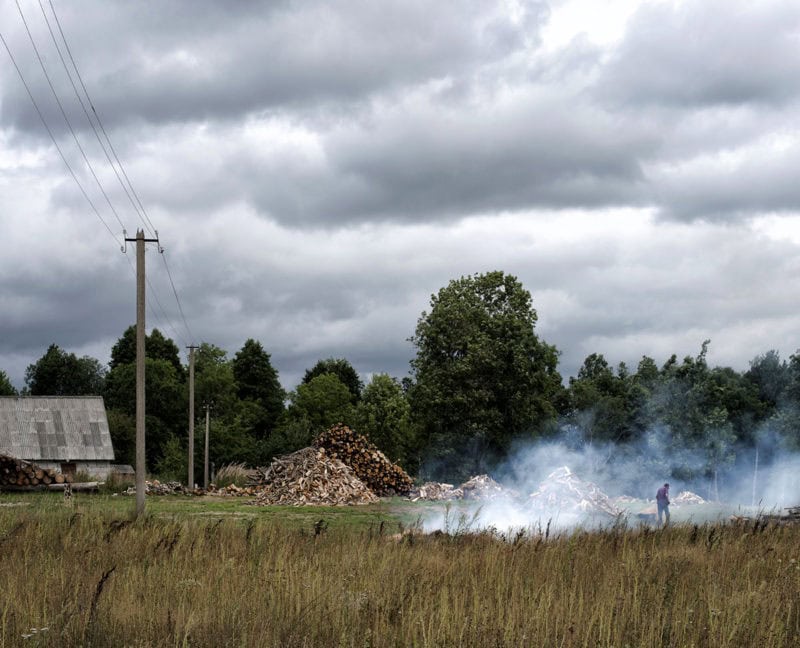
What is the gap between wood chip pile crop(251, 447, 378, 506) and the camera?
32156 millimetres

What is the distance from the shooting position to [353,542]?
13461 millimetres

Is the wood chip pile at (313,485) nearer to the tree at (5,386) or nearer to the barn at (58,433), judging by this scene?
the barn at (58,433)

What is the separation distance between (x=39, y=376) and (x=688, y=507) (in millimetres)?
87665

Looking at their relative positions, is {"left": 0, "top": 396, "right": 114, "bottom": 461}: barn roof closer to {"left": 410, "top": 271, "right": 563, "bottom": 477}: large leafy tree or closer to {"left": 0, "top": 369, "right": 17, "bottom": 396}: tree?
{"left": 410, "top": 271, "right": 563, "bottom": 477}: large leafy tree

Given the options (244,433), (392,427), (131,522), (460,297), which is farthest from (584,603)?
(244,433)

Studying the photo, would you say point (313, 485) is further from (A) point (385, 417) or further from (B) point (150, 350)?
(B) point (150, 350)

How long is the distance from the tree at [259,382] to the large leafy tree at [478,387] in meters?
46.5

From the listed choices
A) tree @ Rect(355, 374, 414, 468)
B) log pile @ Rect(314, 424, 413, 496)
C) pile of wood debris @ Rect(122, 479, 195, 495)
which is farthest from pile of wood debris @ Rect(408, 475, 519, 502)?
tree @ Rect(355, 374, 414, 468)

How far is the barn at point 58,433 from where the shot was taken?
48.5 metres

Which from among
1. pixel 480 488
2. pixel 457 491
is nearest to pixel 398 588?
pixel 457 491

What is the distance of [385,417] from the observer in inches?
3086

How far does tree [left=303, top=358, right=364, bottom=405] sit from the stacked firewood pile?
6881 centimetres

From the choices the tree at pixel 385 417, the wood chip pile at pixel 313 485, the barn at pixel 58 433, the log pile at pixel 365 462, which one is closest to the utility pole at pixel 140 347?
the wood chip pile at pixel 313 485

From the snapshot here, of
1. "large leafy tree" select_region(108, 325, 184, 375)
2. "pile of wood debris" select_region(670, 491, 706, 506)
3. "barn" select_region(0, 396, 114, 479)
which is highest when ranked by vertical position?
"large leafy tree" select_region(108, 325, 184, 375)
